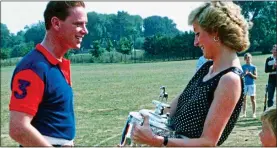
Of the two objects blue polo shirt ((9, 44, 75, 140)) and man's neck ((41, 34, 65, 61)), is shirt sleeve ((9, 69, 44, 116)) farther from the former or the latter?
man's neck ((41, 34, 65, 61))

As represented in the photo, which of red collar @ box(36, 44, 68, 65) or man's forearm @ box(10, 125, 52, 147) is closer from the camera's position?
man's forearm @ box(10, 125, 52, 147)

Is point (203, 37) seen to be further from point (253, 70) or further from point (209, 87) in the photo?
point (253, 70)

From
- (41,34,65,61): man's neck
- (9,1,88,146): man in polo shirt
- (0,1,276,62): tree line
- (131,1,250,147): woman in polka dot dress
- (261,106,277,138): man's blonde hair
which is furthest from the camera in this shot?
(0,1,276,62): tree line

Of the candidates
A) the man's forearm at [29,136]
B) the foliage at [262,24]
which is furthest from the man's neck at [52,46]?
the foliage at [262,24]

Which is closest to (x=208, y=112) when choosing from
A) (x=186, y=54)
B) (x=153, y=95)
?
(x=153, y=95)

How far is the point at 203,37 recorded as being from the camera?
269 centimetres

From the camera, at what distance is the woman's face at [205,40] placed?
2.68 metres

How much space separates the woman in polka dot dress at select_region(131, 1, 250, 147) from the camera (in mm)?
2549

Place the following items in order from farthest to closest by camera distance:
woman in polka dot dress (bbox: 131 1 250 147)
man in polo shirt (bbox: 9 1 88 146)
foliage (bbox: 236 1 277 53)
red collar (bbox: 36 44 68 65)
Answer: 1. foliage (bbox: 236 1 277 53)
2. red collar (bbox: 36 44 68 65)
3. man in polo shirt (bbox: 9 1 88 146)
4. woman in polka dot dress (bbox: 131 1 250 147)

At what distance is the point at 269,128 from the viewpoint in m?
2.27

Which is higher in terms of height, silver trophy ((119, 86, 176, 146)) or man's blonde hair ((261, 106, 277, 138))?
man's blonde hair ((261, 106, 277, 138))

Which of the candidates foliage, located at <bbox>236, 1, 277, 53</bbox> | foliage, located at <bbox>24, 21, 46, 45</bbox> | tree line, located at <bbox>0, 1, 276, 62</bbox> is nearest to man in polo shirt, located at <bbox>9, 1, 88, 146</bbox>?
foliage, located at <bbox>24, 21, 46, 45</bbox>

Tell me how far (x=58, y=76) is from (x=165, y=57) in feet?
196

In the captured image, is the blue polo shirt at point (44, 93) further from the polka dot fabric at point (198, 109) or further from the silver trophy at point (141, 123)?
the polka dot fabric at point (198, 109)
